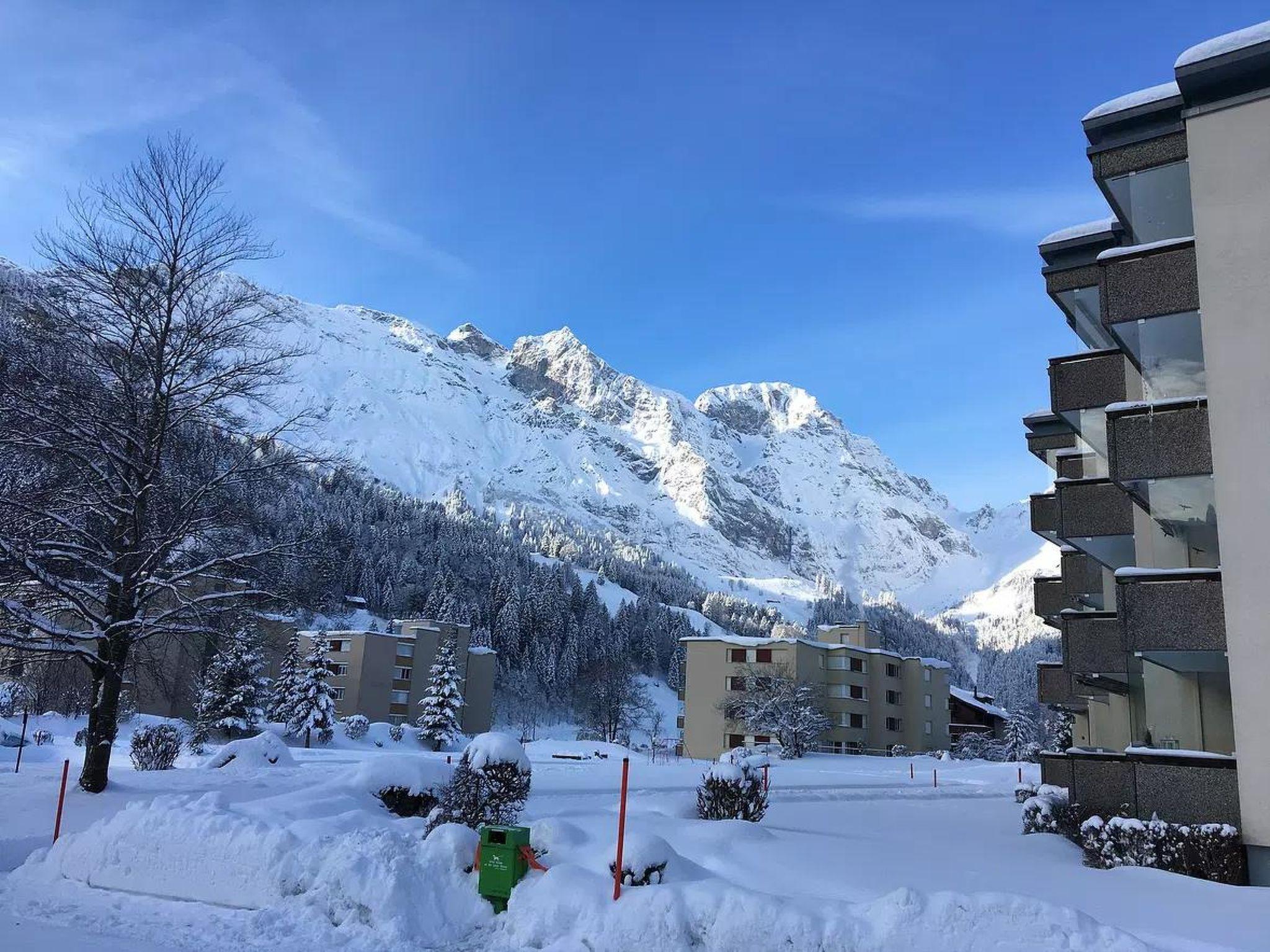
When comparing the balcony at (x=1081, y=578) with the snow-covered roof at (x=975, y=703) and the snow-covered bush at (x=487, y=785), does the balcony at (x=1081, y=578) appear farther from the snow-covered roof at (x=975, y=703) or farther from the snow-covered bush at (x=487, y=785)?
the snow-covered roof at (x=975, y=703)

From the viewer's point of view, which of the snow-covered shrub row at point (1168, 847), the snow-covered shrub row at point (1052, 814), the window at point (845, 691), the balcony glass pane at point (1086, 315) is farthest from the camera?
Result: the window at point (845, 691)

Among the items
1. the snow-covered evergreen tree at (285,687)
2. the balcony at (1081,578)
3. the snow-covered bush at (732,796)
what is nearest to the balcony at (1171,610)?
the snow-covered bush at (732,796)

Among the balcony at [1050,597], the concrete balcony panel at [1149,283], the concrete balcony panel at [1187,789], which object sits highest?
the concrete balcony panel at [1149,283]

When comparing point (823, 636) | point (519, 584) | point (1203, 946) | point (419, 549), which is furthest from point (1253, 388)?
point (419, 549)

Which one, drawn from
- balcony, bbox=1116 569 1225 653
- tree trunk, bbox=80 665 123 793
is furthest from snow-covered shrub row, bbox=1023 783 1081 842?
tree trunk, bbox=80 665 123 793

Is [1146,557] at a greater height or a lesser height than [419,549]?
lesser

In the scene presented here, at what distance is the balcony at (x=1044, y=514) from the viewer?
1898 centimetres

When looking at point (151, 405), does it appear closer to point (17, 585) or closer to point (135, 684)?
point (17, 585)

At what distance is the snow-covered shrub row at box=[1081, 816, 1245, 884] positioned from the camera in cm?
1085

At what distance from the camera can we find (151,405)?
16.7 m

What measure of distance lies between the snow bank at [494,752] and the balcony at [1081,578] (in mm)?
12452

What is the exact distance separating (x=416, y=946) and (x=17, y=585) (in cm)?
1068

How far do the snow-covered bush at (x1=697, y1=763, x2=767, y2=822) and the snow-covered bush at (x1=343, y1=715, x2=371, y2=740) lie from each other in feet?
159

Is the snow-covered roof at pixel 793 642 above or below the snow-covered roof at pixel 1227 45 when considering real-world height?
below
